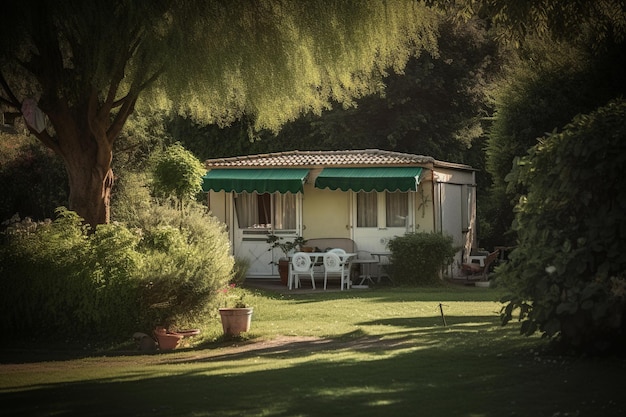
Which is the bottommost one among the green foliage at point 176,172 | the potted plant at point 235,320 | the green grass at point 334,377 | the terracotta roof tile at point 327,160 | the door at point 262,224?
the green grass at point 334,377

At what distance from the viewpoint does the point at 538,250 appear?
9773mm

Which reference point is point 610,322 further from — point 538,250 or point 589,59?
point 589,59

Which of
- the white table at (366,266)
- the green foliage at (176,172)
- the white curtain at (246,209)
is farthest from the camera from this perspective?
the white curtain at (246,209)

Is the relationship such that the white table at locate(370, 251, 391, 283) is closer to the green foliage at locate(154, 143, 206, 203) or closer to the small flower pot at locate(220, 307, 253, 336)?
the green foliage at locate(154, 143, 206, 203)

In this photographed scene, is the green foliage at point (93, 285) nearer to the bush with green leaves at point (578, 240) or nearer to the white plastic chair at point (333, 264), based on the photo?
the bush with green leaves at point (578, 240)

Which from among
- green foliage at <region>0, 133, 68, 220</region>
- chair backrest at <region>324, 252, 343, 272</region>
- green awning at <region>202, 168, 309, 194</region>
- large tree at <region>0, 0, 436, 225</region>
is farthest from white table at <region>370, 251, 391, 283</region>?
green foliage at <region>0, 133, 68, 220</region>

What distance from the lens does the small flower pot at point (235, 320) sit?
14.2 meters

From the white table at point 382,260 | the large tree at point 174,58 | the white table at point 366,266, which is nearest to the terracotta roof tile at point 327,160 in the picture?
the white table at point 382,260

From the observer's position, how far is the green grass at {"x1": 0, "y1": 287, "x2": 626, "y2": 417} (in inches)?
304

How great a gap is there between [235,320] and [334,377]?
16.7 ft

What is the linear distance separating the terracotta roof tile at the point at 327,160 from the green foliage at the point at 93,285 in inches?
396

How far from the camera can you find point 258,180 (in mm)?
24000

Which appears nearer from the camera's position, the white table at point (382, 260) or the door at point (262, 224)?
the white table at point (382, 260)

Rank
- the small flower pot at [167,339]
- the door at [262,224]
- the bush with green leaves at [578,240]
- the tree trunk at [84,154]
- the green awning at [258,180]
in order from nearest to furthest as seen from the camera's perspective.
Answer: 1. the bush with green leaves at [578,240]
2. the small flower pot at [167,339]
3. the tree trunk at [84,154]
4. the green awning at [258,180]
5. the door at [262,224]
